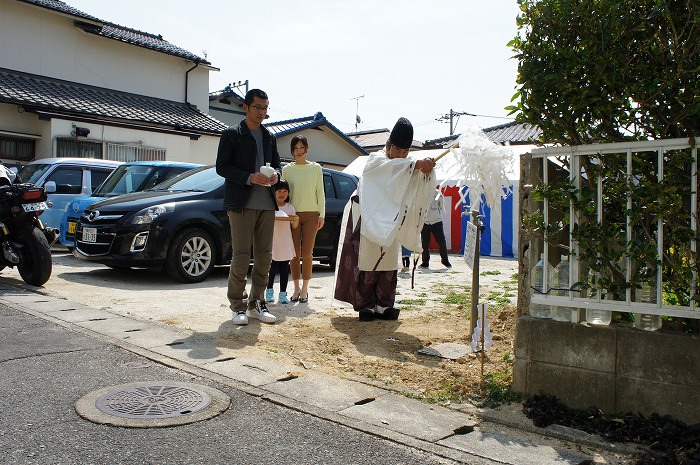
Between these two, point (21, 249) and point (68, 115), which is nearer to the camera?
point (21, 249)

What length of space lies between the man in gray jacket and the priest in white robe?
75 cm

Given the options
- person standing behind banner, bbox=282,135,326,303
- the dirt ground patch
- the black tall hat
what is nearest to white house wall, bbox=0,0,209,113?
the dirt ground patch

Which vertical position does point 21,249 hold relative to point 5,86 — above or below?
below

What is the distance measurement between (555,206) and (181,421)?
2241 mm

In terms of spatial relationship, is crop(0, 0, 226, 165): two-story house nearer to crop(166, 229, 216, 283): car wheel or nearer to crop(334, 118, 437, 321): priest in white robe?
crop(166, 229, 216, 283): car wheel

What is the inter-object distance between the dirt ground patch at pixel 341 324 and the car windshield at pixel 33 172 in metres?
3.01

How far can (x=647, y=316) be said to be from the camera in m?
3.18

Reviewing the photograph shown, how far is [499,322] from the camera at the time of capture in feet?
18.0

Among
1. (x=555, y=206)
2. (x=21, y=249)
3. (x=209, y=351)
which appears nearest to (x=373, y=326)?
(x=209, y=351)

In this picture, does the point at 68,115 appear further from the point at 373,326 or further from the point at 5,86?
the point at 373,326

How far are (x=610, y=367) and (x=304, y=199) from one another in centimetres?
399

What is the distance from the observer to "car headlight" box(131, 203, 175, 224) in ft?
25.0

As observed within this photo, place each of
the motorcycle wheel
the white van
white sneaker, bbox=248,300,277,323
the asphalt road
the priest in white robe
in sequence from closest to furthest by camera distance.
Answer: the asphalt road
the priest in white robe
white sneaker, bbox=248,300,277,323
the motorcycle wheel
the white van

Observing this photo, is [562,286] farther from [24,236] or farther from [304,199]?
[24,236]
